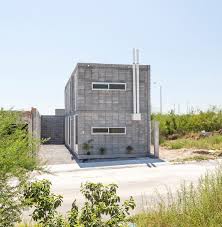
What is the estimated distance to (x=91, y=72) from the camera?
70.9 ft

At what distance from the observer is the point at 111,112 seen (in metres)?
21.8

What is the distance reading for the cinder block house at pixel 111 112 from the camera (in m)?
21.5

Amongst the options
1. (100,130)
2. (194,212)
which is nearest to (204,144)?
(100,130)

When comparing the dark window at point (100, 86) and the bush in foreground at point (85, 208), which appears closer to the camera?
the bush in foreground at point (85, 208)

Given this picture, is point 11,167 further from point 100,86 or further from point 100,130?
point 100,86

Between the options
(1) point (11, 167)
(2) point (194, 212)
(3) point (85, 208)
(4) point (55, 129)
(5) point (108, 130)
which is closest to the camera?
(1) point (11, 167)

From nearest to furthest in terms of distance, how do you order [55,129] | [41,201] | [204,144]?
1. [41,201]
2. [204,144]
3. [55,129]

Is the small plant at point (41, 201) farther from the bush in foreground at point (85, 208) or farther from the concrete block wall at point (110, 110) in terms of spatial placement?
the concrete block wall at point (110, 110)

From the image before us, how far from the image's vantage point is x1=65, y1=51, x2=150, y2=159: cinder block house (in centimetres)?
2150

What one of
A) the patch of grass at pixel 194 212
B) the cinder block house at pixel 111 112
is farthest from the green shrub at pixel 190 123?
the patch of grass at pixel 194 212

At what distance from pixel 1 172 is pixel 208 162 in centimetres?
1653

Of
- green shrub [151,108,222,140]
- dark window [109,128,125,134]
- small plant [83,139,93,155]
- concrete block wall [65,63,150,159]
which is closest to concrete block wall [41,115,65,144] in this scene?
green shrub [151,108,222,140]

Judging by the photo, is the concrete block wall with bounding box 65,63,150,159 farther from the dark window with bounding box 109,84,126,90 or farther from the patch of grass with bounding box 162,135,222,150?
the patch of grass with bounding box 162,135,222,150

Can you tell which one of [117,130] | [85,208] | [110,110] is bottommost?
[85,208]
